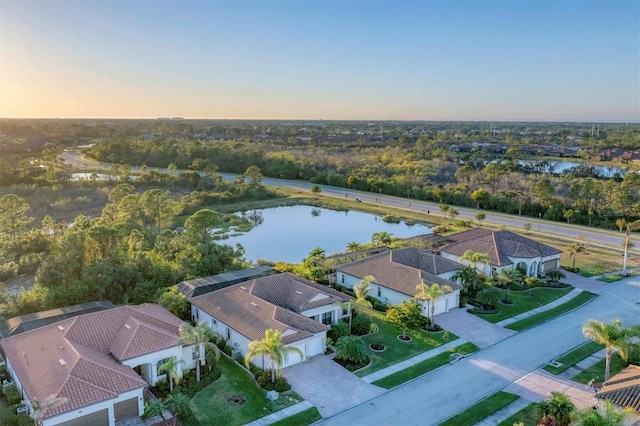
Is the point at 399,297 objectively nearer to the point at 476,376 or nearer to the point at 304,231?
the point at 476,376

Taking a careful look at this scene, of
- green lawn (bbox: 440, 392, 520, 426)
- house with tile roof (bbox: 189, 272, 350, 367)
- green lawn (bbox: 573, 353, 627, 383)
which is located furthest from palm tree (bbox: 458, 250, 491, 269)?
green lawn (bbox: 440, 392, 520, 426)

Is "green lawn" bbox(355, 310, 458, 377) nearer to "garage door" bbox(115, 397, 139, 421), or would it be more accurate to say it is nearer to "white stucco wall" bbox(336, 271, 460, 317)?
"white stucco wall" bbox(336, 271, 460, 317)

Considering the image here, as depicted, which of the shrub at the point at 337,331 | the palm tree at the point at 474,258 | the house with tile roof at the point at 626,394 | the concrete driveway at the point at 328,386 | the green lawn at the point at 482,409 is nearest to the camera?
the house with tile roof at the point at 626,394

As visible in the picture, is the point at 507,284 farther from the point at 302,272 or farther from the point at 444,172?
the point at 444,172

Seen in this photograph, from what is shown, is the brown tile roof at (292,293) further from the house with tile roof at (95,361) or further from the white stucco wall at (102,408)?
the white stucco wall at (102,408)

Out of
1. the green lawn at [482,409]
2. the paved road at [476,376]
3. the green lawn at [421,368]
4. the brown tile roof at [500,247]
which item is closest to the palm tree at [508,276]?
the brown tile roof at [500,247]

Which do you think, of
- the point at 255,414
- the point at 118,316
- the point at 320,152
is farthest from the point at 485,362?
the point at 320,152

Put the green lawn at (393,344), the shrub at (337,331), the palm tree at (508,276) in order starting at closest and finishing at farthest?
the green lawn at (393,344)
the shrub at (337,331)
the palm tree at (508,276)
